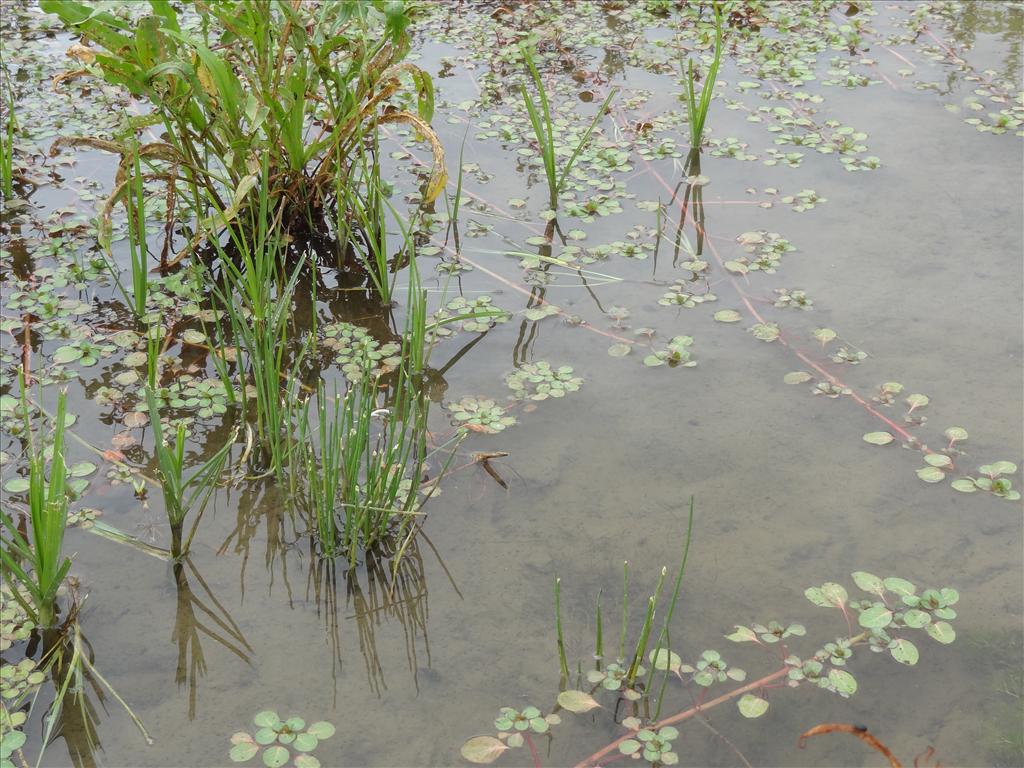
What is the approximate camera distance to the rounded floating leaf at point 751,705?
212 centimetres

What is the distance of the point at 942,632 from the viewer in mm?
2270

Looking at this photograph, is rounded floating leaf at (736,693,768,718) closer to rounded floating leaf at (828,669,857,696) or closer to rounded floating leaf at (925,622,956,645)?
rounded floating leaf at (828,669,857,696)

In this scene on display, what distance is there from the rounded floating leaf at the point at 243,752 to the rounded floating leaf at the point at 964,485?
6.01 ft

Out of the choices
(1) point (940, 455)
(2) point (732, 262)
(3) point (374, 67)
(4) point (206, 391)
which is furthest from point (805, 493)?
(3) point (374, 67)

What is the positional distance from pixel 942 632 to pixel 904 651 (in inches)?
4.2

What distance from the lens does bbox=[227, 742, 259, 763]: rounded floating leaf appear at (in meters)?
2.05

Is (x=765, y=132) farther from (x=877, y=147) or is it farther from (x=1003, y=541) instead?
(x=1003, y=541)

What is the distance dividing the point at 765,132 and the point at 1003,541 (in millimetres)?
2432

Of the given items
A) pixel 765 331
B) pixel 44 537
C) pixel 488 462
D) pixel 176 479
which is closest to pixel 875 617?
pixel 488 462

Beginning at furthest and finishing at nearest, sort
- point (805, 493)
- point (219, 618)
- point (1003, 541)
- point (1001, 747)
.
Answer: point (805, 493) < point (1003, 541) < point (219, 618) < point (1001, 747)

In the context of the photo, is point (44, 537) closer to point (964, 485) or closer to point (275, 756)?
point (275, 756)

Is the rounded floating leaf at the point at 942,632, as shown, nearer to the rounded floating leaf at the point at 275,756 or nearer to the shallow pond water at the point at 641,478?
the shallow pond water at the point at 641,478

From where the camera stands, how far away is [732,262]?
358cm

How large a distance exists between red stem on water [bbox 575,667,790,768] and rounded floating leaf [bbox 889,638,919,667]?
243mm
